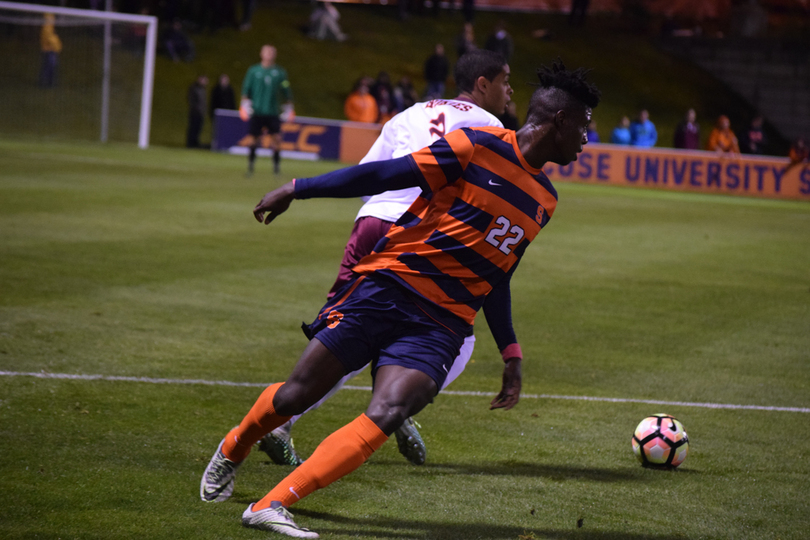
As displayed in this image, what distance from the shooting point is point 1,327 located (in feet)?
21.1

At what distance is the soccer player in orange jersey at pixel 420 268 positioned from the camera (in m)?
3.42

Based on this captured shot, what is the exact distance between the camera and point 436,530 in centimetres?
368

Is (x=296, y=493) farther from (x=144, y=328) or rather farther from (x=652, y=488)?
(x=144, y=328)

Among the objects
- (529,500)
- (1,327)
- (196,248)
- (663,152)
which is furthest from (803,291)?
(663,152)

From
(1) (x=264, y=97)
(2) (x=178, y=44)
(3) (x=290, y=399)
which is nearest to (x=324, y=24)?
(2) (x=178, y=44)

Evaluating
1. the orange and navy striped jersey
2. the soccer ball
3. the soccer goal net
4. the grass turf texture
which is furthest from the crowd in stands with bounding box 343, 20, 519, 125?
the orange and navy striped jersey

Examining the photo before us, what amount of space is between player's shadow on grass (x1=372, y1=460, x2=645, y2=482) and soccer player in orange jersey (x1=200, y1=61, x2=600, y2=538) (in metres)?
1.01

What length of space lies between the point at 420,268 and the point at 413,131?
4.89ft

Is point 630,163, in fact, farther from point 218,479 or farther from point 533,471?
point 218,479

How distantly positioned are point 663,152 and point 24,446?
22.8m

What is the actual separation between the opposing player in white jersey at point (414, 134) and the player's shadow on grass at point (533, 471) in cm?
11

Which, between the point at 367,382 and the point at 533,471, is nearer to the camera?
the point at 533,471

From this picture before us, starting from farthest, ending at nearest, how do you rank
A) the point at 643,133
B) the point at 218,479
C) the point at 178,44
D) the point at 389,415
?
the point at 178,44
the point at 643,133
the point at 218,479
the point at 389,415

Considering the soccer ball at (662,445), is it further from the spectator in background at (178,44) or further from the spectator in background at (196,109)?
the spectator in background at (178,44)
